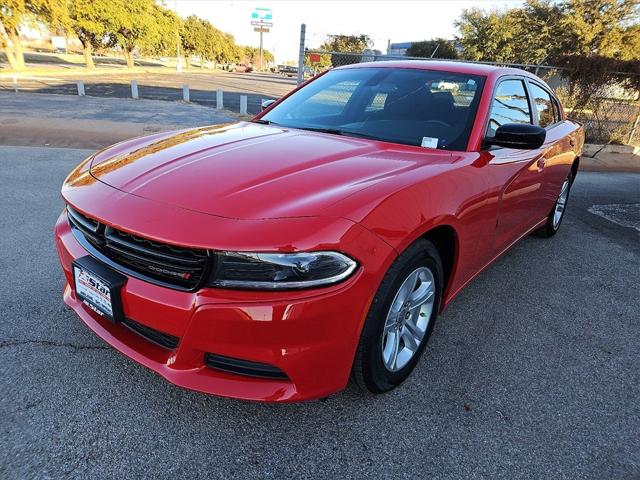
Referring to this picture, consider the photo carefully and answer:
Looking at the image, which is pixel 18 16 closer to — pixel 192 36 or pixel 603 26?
pixel 603 26

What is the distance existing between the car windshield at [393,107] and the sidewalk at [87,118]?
6452mm

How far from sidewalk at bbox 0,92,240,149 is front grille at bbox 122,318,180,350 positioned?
746 centimetres

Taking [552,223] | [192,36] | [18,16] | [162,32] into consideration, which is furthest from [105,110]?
[192,36]

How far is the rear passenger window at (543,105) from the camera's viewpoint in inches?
149

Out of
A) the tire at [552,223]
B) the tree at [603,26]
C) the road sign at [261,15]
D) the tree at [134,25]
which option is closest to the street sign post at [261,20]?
the road sign at [261,15]

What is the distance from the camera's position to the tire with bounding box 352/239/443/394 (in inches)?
73.6

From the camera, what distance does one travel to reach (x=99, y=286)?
1.86 m

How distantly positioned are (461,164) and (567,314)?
5.39 feet

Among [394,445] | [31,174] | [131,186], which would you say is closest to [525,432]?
[394,445]

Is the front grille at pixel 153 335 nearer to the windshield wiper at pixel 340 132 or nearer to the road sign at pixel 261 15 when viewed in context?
the windshield wiper at pixel 340 132

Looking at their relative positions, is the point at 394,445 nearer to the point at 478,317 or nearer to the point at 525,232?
the point at 478,317

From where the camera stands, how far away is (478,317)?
10.1ft

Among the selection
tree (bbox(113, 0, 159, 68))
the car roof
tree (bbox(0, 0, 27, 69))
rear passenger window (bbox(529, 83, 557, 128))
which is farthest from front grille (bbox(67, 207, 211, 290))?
tree (bbox(113, 0, 159, 68))

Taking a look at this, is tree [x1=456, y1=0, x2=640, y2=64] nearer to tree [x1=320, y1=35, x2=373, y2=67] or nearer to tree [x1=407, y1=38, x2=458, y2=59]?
tree [x1=407, y1=38, x2=458, y2=59]
